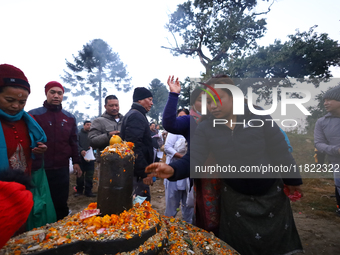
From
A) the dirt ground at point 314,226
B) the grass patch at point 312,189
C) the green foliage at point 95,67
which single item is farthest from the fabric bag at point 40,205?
the green foliage at point 95,67

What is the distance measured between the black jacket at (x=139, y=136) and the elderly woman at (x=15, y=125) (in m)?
1.21

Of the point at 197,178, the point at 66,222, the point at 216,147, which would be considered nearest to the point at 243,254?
the point at 197,178

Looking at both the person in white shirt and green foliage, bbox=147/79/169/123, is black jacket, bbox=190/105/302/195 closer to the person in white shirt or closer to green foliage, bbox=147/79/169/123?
the person in white shirt

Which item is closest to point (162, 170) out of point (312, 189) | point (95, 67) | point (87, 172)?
point (87, 172)

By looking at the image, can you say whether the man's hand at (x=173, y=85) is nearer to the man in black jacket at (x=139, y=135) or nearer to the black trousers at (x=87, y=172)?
the man in black jacket at (x=139, y=135)

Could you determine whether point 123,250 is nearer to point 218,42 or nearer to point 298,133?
point 298,133

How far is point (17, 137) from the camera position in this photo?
2492mm

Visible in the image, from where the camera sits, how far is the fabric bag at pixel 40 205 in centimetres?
255

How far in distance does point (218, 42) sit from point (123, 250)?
19.9 meters

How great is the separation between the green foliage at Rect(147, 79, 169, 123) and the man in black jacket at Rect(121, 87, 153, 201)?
40907 millimetres

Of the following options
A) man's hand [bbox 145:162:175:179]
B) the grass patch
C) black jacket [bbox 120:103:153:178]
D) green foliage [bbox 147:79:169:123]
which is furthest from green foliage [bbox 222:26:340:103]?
green foliage [bbox 147:79:169:123]

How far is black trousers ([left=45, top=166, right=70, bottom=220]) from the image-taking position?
3.33 metres

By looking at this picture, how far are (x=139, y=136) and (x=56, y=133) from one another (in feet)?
5.05

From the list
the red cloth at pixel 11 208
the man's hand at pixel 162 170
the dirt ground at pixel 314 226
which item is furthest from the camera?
the dirt ground at pixel 314 226
